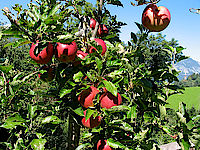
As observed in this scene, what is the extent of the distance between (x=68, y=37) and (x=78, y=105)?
0.49 m

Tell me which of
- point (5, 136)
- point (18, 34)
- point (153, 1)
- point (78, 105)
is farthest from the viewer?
point (5, 136)

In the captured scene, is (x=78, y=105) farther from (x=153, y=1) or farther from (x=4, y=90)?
(x=153, y=1)

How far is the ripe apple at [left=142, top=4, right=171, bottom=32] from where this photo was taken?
1.26 meters

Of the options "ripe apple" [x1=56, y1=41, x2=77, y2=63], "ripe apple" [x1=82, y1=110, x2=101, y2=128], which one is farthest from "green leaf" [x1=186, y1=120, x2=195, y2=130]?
"ripe apple" [x1=56, y1=41, x2=77, y2=63]

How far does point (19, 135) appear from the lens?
1431 millimetres

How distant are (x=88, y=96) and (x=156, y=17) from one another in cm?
69

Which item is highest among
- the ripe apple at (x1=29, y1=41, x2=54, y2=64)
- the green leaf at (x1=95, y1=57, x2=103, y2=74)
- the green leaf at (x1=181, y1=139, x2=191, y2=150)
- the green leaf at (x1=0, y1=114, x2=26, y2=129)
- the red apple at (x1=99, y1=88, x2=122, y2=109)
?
the ripe apple at (x1=29, y1=41, x2=54, y2=64)

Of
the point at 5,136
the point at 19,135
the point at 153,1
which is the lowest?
the point at 5,136

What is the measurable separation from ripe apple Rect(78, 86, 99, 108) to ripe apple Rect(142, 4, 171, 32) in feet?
1.88

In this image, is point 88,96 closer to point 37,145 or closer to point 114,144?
point 114,144

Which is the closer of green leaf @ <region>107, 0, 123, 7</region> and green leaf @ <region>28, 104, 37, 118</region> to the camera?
green leaf @ <region>28, 104, 37, 118</region>

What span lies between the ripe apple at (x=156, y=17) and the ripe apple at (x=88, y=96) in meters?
0.57

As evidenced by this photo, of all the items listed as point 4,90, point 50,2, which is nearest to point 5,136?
point 4,90

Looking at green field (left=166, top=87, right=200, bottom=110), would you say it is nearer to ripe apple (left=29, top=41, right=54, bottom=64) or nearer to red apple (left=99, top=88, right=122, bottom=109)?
red apple (left=99, top=88, right=122, bottom=109)
